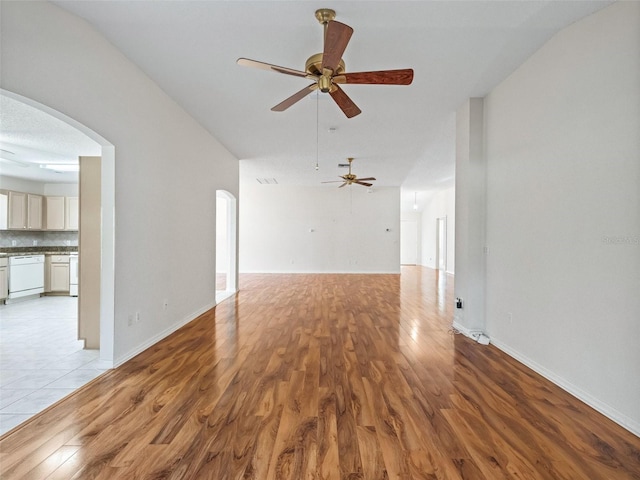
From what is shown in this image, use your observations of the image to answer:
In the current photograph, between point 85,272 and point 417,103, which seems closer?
point 85,272

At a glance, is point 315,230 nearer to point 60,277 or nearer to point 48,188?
point 60,277

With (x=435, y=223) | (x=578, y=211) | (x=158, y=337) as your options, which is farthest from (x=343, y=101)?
(x=435, y=223)

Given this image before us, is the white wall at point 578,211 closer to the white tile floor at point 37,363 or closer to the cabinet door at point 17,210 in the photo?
the white tile floor at point 37,363

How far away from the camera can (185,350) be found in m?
3.34

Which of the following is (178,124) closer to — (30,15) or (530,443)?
(30,15)

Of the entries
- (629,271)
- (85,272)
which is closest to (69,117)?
(85,272)

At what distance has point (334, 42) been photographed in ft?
6.93

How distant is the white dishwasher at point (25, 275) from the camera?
5684 mm

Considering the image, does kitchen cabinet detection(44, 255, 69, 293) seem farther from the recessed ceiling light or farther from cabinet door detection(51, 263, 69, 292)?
the recessed ceiling light

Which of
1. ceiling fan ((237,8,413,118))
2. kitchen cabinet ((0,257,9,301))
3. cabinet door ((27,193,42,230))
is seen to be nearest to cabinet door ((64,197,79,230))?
cabinet door ((27,193,42,230))

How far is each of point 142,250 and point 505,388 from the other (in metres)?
3.65

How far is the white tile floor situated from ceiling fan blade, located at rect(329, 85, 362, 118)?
3240 mm

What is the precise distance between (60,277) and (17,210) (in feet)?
5.07

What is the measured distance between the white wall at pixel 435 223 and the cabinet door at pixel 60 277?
1051 centimetres
